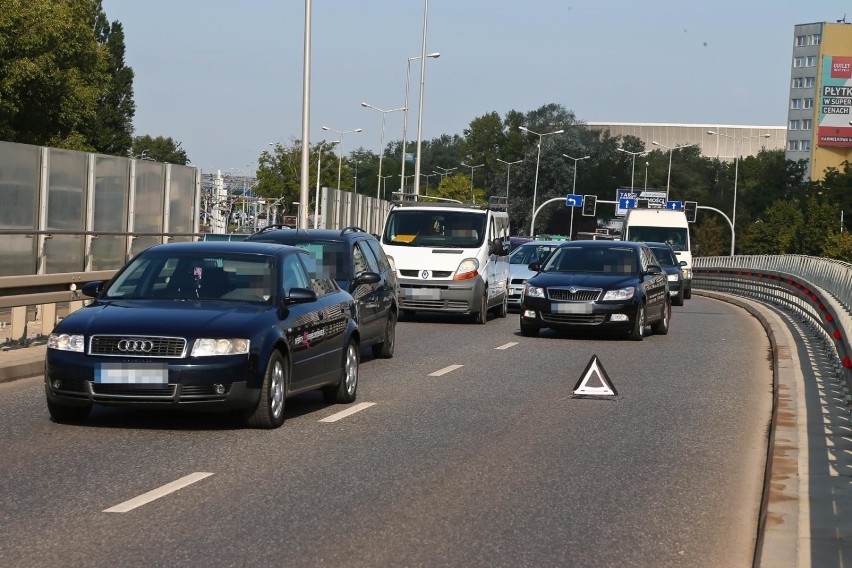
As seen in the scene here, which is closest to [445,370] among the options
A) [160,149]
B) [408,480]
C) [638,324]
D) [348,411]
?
[348,411]

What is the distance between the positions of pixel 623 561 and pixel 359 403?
6.52 meters

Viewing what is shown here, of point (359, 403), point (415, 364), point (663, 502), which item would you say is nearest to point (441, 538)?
point (663, 502)

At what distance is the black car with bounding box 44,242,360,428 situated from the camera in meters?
10.5

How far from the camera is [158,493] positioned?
A: 8.23 metres

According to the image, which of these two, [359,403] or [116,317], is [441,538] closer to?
[116,317]

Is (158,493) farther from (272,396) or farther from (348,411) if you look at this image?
(348,411)

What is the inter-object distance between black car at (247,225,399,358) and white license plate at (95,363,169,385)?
6.20m

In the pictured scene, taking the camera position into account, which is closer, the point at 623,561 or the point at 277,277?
the point at 623,561

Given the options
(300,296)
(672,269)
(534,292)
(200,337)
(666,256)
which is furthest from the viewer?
(666,256)

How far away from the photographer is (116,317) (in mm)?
10781

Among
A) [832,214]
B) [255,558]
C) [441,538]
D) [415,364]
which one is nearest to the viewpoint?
[255,558]

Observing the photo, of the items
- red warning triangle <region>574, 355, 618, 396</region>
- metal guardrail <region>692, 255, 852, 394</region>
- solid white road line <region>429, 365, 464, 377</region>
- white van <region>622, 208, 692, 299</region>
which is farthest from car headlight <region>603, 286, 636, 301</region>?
white van <region>622, 208, 692, 299</region>

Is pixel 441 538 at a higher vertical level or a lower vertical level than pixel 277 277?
lower

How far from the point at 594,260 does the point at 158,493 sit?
16.4 m
